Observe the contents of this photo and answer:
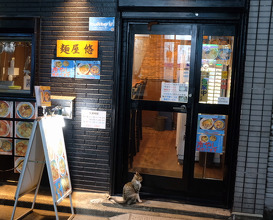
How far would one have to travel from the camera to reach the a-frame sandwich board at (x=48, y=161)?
13.8ft

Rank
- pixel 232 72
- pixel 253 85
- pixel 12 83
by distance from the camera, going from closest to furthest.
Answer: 1. pixel 253 85
2. pixel 232 72
3. pixel 12 83

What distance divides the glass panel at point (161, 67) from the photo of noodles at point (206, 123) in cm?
48

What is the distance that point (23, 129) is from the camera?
548 cm

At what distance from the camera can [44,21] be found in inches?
207

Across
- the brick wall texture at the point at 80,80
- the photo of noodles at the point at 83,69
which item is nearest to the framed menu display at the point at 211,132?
the brick wall texture at the point at 80,80

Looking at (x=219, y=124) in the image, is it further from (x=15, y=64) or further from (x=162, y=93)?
(x=15, y=64)

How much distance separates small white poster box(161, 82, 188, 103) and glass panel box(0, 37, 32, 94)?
2568 millimetres

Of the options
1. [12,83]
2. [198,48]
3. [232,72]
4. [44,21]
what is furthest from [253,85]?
[12,83]

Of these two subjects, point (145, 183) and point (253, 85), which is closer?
point (253, 85)

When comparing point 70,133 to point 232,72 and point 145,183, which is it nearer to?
point 145,183

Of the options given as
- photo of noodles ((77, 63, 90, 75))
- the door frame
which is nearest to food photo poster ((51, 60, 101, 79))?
photo of noodles ((77, 63, 90, 75))

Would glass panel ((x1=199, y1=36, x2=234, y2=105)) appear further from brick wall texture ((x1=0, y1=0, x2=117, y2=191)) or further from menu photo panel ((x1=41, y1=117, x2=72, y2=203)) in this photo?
menu photo panel ((x1=41, y1=117, x2=72, y2=203))

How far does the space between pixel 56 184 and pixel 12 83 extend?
238cm

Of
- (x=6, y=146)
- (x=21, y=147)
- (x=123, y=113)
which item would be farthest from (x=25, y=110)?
(x=123, y=113)
